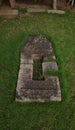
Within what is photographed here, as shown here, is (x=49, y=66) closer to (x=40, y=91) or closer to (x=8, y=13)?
(x=40, y=91)

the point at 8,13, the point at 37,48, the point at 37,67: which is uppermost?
the point at 8,13

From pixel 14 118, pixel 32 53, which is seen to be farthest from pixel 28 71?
pixel 14 118

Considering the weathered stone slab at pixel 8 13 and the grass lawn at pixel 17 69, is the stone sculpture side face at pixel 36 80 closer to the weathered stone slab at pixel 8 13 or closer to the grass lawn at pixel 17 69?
the grass lawn at pixel 17 69

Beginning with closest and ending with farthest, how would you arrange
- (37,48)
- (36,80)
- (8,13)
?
1. (36,80)
2. (37,48)
3. (8,13)

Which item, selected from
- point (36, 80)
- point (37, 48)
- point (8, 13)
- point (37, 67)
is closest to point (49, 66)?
point (37, 67)

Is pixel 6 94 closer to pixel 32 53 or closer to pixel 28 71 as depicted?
pixel 28 71
